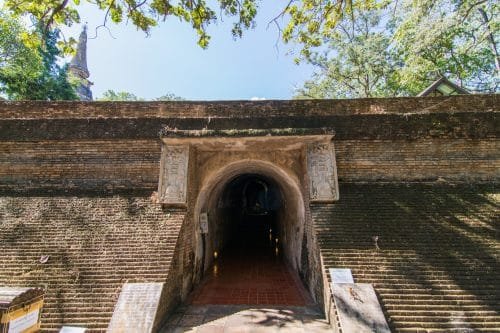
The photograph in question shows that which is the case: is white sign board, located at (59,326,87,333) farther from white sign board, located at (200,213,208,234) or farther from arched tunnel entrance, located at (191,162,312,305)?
white sign board, located at (200,213,208,234)

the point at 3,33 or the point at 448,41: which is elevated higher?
the point at 3,33

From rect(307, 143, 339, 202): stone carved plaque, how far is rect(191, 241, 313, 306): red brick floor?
227 cm

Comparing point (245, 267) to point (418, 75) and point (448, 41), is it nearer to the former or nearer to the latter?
point (418, 75)

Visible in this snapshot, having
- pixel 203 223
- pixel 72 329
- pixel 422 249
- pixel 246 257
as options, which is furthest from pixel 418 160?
pixel 72 329

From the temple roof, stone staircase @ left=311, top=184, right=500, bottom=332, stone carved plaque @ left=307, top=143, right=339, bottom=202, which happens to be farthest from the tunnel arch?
the temple roof

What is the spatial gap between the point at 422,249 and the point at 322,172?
243 centimetres

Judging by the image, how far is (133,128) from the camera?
6707mm

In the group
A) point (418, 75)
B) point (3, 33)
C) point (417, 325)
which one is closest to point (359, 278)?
point (417, 325)

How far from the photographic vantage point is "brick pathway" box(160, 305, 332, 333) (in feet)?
14.1

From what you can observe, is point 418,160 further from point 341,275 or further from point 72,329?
point 72,329

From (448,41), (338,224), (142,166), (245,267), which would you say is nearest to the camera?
(338,224)

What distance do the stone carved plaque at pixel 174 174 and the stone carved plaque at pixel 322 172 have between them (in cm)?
294

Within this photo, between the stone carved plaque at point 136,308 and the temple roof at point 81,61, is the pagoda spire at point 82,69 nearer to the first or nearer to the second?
the temple roof at point 81,61

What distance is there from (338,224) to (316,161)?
1529 millimetres
